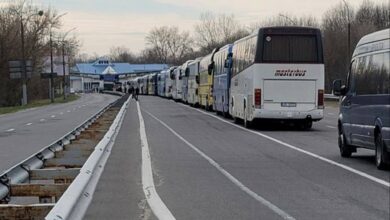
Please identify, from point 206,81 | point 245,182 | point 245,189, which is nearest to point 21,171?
point 245,189

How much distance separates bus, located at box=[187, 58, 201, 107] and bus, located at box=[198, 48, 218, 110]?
2.12 m

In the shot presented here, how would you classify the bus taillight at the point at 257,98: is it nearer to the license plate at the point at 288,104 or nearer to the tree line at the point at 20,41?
the license plate at the point at 288,104

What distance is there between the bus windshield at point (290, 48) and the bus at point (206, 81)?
1776 cm

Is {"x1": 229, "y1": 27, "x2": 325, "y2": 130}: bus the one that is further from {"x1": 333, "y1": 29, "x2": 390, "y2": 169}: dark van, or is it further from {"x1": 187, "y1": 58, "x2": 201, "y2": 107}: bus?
{"x1": 187, "y1": 58, "x2": 201, "y2": 107}: bus

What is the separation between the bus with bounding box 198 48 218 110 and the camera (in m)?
46.2

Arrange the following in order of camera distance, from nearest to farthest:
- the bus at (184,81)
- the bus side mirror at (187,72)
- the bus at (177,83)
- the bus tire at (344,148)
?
the bus tire at (344,148)
the bus side mirror at (187,72)
the bus at (184,81)
the bus at (177,83)

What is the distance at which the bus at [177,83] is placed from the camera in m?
72.8

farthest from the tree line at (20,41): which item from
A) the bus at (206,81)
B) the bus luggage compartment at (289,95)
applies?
the bus luggage compartment at (289,95)

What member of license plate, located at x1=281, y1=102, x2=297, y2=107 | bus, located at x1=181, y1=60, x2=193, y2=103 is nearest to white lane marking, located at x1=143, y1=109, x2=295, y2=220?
license plate, located at x1=281, y1=102, x2=297, y2=107

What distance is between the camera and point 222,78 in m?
39.2

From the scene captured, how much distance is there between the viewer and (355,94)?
15992 millimetres

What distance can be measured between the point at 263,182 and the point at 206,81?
36.8 meters

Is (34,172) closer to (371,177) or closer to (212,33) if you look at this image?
(371,177)

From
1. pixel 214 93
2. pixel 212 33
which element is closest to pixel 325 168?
pixel 214 93
